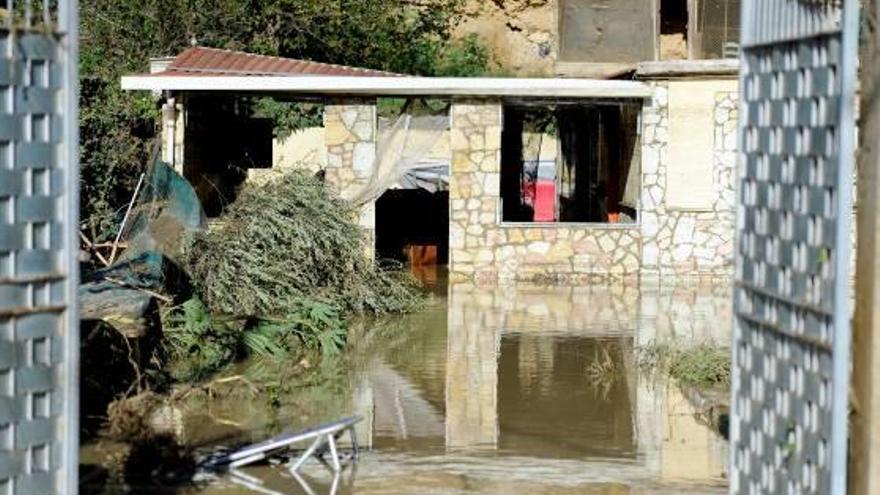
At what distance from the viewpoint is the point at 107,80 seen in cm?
2484

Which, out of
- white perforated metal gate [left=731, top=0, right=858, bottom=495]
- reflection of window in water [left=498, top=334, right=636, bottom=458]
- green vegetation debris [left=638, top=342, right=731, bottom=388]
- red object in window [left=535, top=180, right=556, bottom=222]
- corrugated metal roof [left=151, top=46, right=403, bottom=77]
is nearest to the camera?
white perforated metal gate [left=731, top=0, right=858, bottom=495]

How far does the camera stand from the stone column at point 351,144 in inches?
888

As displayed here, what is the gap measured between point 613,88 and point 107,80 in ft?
26.5

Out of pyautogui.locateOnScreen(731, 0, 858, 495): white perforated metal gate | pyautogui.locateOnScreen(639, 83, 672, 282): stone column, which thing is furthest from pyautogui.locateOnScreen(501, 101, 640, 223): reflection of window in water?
pyautogui.locateOnScreen(731, 0, 858, 495): white perforated metal gate

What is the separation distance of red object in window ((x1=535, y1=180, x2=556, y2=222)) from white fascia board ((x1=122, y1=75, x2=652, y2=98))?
805cm

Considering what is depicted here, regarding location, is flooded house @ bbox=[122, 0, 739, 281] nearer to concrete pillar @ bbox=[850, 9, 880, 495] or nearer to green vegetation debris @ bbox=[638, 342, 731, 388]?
green vegetation debris @ bbox=[638, 342, 731, 388]

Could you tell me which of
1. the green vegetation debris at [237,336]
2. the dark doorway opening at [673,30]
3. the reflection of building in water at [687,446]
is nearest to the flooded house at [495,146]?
the green vegetation debris at [237,336]

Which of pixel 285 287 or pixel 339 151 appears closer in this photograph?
pixel 285 287

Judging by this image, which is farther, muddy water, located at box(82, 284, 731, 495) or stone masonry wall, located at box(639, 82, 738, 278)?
stone masonry wall, located at box(639, 82, 738, 278)

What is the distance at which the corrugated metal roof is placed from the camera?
2161cm

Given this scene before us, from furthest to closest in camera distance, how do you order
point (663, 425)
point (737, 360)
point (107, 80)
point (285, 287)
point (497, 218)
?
point (107, 80)
point (497, 218)
point (285, 287)
point (663, 425)
point (737, 360)

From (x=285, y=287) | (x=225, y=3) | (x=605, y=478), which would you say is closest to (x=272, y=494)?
(x=605, y=478)

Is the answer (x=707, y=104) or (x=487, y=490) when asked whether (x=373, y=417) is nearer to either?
(x=487, y=490)

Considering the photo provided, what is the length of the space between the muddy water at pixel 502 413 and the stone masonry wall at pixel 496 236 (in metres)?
3.82
